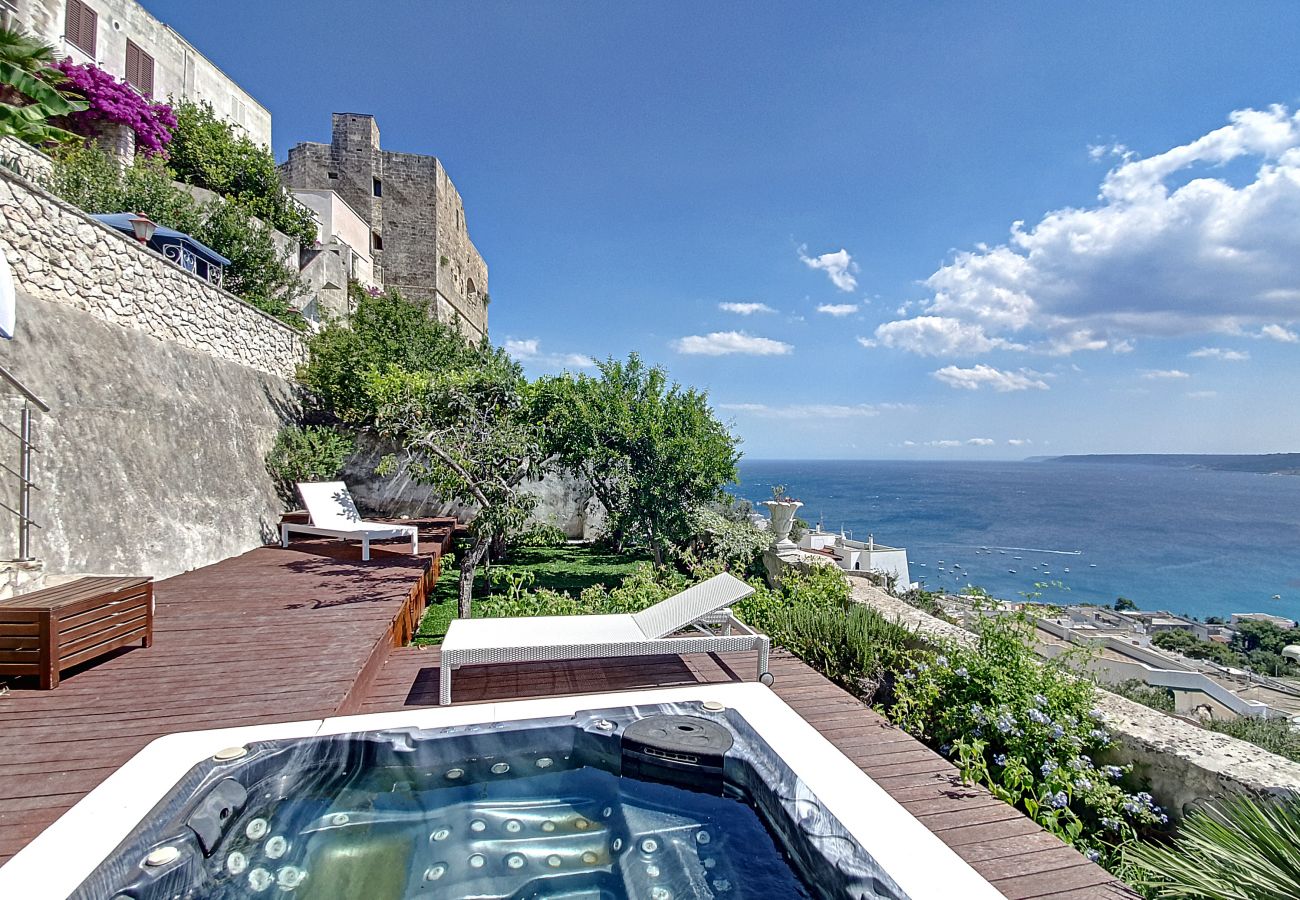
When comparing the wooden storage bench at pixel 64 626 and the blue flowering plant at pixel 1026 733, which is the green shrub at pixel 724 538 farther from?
the wooden storage bench at pixel 64 626

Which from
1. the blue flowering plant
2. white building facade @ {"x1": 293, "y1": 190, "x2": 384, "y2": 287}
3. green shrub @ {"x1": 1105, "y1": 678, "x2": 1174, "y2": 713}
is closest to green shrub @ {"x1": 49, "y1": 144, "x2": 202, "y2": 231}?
white building facade @ {"x1": 293, "y1": 190, "x2": 384, "y2": 287}

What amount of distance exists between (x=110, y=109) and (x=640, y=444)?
15.3 meters

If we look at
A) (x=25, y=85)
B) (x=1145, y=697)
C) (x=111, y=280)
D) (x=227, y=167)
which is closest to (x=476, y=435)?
(x=25, y=85)

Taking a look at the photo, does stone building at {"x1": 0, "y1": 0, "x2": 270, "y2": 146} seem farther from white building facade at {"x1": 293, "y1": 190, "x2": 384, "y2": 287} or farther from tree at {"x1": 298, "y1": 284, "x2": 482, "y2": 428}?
tree at {"x1": 298, "y1": 284, "x2": 482, "y2": 428}

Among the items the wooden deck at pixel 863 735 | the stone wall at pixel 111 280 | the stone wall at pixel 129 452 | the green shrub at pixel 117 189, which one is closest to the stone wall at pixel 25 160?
the green shrub at pixel 117 189

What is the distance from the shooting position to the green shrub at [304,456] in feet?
34.5

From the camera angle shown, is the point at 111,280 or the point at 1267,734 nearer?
the point at 1267,734

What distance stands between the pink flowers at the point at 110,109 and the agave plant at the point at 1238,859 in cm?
1917

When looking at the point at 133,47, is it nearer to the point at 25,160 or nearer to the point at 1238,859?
the point at 25,160

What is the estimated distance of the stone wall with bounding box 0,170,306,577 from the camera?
5.92 meters

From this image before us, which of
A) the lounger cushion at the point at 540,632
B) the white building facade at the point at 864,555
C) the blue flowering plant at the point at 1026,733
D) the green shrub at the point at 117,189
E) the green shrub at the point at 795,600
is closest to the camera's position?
the blue flowering plant at the point at 1026,733

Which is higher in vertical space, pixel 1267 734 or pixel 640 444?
pixel 640 444

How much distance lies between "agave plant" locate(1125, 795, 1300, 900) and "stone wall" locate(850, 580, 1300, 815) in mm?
250

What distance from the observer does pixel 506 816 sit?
3.04 m
